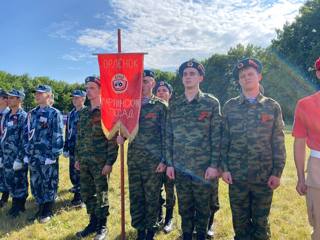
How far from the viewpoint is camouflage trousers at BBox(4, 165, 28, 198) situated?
666 cm

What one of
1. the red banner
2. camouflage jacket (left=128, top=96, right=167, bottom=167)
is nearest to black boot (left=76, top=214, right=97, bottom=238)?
camouflage jacket (left=128, top=96, right=167, bottom=167)

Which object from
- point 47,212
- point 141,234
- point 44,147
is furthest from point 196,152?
point 47,212

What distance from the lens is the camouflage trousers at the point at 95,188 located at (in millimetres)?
5172

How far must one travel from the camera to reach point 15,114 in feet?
22.1

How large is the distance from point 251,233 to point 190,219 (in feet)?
2.49

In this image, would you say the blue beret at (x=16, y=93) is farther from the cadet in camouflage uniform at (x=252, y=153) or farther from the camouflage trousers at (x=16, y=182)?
the cadet in camouflage uniform at (x=252, y=153)

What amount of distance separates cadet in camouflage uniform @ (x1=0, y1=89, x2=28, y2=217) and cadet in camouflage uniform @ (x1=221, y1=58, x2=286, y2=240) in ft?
13.8

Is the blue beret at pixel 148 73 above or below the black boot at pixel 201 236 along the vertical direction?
above

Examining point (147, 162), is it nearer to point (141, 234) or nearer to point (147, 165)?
point (147, 165)

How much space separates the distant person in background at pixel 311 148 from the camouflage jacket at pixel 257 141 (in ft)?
1.73

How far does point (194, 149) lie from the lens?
430cm

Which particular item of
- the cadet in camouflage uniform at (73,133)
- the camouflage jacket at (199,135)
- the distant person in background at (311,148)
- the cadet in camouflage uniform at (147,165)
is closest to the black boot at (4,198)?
the cadet in camouflage uniform at (73,133)

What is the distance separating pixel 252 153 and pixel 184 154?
2.69 ft

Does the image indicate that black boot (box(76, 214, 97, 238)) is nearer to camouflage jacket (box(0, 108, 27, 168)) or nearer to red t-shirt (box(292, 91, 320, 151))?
camouflage jacket (box(0, 108, 27, 168))
